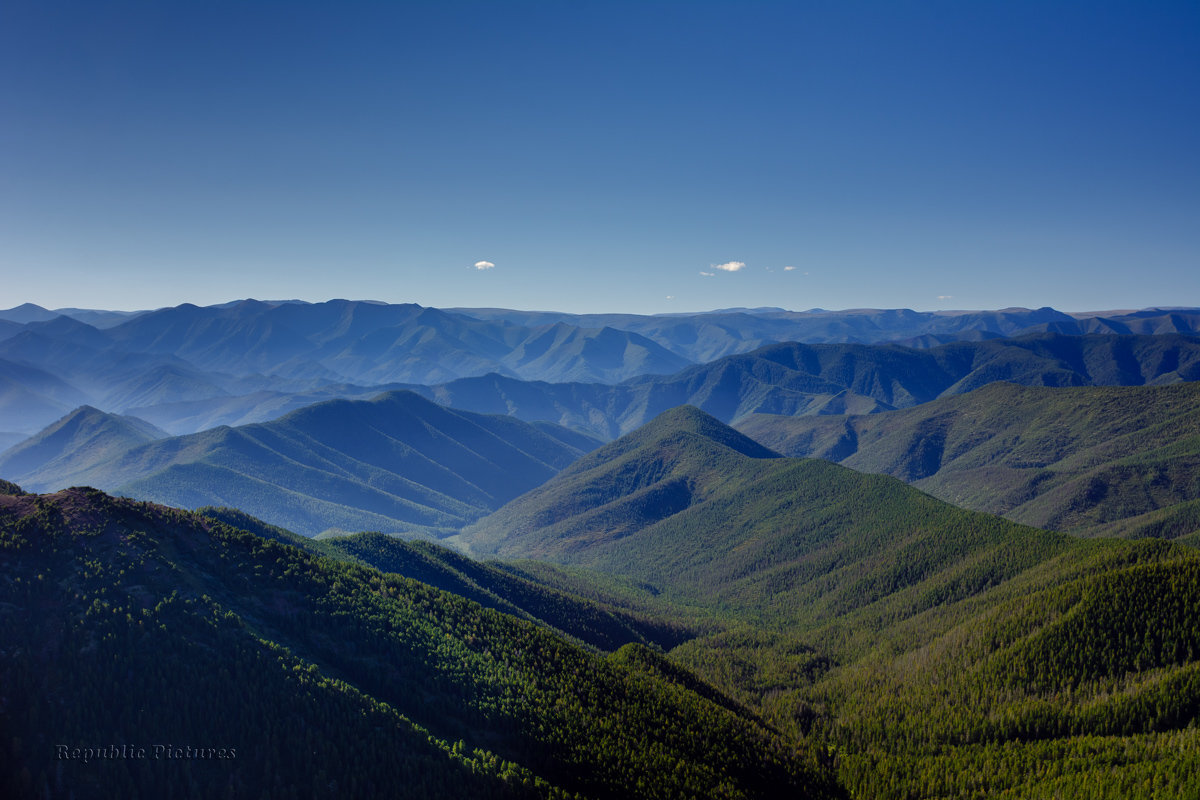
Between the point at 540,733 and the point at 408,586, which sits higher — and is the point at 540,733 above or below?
below

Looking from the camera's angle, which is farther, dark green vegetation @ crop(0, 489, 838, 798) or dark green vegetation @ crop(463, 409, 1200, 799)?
dark green vegetation @ crop(463, 409, 1200, 799)

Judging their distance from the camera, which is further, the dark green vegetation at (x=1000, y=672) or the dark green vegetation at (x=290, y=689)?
the dark green vegetation at (x=1000, y=672)

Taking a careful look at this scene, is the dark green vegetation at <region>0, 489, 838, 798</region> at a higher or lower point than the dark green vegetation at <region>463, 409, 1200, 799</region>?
higher

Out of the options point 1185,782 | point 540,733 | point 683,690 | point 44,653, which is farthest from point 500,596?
point 1185,782

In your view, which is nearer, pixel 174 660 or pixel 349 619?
pixel 174 660

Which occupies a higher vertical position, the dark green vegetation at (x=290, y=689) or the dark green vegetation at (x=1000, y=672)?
the dark green vegetation at (x=290, y=689)

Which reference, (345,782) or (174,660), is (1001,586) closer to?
(345,782)

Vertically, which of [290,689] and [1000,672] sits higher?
[290,689]

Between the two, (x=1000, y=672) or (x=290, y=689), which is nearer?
(x=290, y=689)
